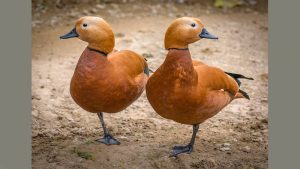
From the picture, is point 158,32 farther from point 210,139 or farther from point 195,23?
point 195,23

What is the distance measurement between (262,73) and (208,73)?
7.20ft

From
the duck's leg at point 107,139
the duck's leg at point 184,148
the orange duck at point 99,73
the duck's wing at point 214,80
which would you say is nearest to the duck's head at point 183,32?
the duck's wing at point 214,80

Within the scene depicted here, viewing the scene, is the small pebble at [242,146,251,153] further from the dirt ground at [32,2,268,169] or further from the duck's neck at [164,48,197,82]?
the duck's neck at [164,48,197,82]

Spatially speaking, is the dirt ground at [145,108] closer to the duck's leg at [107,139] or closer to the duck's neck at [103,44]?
the duck's leg at [107,139]

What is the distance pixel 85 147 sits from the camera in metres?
4.48

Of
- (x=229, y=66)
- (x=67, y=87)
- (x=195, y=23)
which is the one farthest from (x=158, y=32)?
(x=195, y=23)

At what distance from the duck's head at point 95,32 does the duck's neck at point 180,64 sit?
0.44 metres

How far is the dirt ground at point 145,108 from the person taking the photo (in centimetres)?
438

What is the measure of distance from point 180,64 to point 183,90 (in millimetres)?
177

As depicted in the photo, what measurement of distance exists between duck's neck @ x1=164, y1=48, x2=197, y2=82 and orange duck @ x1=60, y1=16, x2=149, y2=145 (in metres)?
0.42

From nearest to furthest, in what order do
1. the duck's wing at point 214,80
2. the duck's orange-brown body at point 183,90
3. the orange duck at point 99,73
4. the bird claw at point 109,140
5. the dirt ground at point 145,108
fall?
the duck's orange-brown body at point 183,90, the orange duck at point 99,73, the duck's wing at point 214,80, the dirt ground at point 145,108, the bird claw at point 109,140

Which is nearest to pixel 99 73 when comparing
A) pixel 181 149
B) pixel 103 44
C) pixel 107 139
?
pixel 103 44

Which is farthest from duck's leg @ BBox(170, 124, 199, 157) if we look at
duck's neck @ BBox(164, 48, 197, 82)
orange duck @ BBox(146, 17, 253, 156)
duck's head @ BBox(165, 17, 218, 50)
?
duck's head @ BBox(165, 17, 218, 50)

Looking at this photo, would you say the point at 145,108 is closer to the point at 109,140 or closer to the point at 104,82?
the point at 109,140
